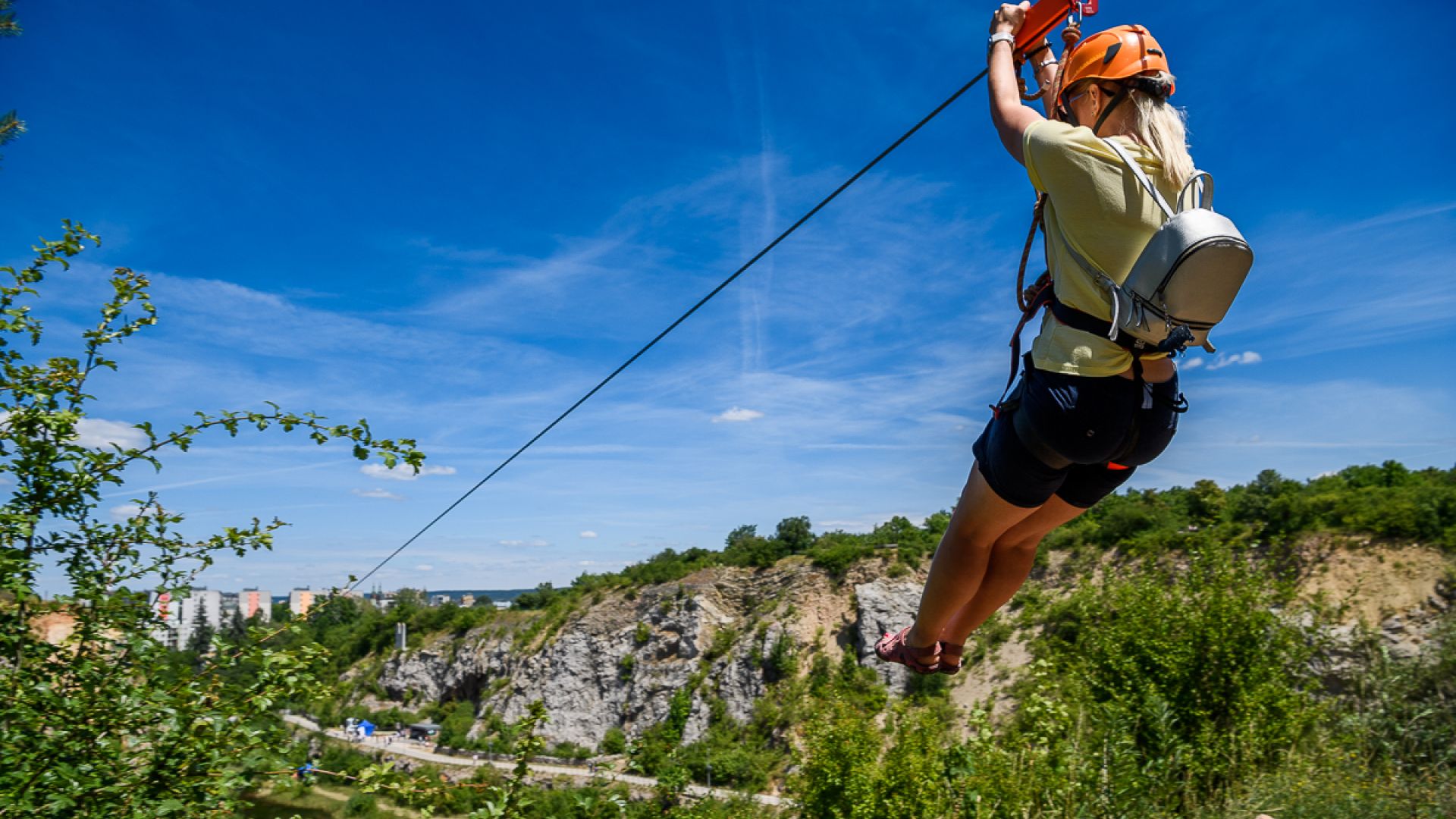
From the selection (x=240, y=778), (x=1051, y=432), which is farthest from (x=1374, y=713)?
(x=240, y=778)

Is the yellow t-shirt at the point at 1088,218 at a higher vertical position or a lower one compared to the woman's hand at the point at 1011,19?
lower

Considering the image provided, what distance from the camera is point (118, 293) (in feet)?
9.46

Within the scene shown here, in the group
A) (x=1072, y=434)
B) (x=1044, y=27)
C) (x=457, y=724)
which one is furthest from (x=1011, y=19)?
(x=457, y=724)

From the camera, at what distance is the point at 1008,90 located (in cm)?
152

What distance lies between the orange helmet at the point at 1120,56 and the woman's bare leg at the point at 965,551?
2.59ft

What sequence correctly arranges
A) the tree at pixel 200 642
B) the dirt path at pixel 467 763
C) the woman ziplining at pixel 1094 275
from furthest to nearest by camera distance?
the dirt path at pixel 467 763
the tree at pixel 200 642
the woman ziplining at pixel 1094 275

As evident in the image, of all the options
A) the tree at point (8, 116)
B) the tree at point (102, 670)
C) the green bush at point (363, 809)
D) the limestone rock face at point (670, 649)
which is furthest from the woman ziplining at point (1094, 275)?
the limestone rock face at point (670, 649)

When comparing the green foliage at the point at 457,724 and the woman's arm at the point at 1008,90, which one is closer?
the woman's arm at the point at 1008,90

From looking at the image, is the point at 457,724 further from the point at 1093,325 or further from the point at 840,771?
the point at 1093,325

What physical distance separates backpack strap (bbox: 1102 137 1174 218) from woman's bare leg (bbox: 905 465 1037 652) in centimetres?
60

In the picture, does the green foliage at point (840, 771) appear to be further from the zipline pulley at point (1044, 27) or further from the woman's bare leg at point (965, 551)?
the zipline pulley at point (1044, 27)

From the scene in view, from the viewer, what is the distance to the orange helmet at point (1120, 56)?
1.43 m

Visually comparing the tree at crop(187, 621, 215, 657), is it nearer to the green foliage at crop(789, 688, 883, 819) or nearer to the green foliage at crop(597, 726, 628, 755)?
the green foliage at crop(789, 688, 883, 819)

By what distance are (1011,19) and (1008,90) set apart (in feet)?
0.66
